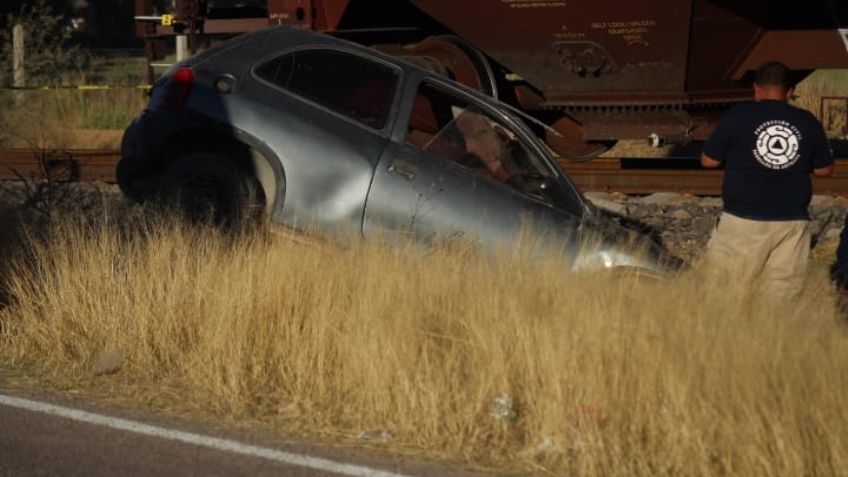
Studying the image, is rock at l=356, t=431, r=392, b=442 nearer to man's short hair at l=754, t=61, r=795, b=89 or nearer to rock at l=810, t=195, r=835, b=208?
man's short hair at l=754, t=61, r=795, b=89

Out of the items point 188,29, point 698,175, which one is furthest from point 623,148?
point 188,29

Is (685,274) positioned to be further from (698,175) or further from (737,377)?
(698,175)

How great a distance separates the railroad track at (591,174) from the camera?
44.3ft

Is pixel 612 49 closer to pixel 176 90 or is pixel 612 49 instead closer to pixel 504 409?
pixel 176 90

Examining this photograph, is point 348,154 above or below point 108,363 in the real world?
above

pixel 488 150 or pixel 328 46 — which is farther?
pixel 328 46

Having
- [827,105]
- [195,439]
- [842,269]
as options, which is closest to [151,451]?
[195,439]

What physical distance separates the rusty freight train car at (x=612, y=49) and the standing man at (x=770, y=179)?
5681 millimetres

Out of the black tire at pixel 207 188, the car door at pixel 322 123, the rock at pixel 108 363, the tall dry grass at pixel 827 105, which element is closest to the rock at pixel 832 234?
the car door at pixel 322 123

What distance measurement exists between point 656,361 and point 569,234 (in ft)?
7.57

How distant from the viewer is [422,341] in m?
6.98

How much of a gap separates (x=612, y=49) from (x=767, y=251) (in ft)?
20.0

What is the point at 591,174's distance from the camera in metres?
13.9

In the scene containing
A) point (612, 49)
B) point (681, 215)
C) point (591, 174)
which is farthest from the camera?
point (591, 174)
